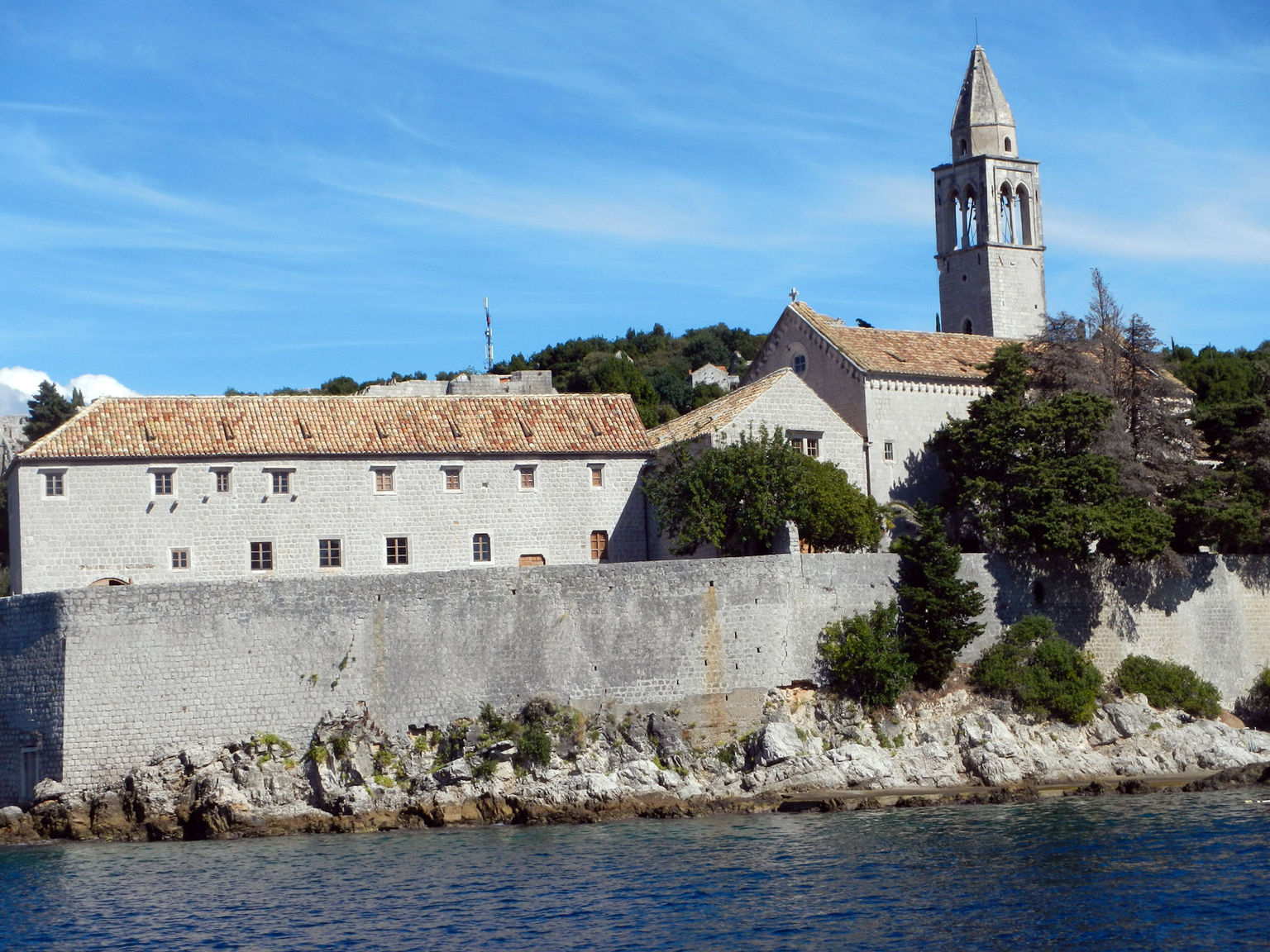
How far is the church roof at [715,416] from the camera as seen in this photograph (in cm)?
4172

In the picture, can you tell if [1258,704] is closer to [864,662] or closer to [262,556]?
[864,662]

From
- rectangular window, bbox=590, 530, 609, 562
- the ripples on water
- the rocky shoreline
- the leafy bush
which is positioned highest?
rectangular window, bbox=590, 530, 609, 562

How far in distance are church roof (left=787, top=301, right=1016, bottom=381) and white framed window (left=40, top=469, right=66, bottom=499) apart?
21.3 metres

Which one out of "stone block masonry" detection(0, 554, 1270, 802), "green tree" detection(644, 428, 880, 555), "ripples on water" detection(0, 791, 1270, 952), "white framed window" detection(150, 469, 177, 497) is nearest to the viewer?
"ripples on water" detection(0, 791, 1270, 952)

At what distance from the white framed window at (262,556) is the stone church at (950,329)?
53.0 ft

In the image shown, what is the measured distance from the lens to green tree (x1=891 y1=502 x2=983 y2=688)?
37250 mm

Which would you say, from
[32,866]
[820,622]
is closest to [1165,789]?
[820,622]

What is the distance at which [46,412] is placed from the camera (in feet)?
203

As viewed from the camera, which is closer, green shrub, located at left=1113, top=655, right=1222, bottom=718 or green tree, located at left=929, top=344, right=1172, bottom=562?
green tree, located at left=929, top=344, right=1172, bottom=562

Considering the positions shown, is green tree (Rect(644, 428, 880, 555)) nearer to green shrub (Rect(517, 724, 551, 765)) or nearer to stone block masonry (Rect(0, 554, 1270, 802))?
stone block masonry (Rect(0, 554, 1270, 802))

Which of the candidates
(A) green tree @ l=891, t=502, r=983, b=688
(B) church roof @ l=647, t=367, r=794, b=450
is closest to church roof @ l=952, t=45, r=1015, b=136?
(B) church roof @ l=647, t=367, r=794, b=450

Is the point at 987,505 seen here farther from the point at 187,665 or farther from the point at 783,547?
the point at 187,665

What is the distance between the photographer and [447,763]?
3412 cm

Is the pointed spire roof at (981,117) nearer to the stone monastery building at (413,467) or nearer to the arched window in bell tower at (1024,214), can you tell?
the arched window in bell tower at (1024,214)
